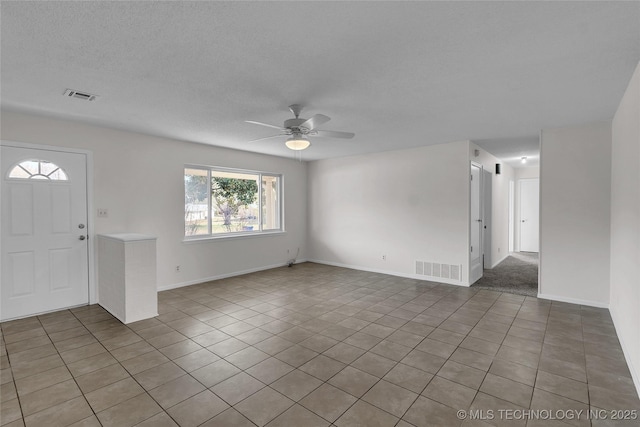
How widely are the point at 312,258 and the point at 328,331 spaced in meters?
4.11

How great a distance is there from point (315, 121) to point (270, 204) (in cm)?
401

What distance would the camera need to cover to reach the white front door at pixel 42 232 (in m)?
3.53

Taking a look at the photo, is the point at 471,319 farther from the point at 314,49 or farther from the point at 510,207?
the point at 510,207

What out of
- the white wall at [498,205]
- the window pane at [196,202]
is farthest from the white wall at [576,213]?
the window pane at [196,202]

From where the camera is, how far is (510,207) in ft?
27.3

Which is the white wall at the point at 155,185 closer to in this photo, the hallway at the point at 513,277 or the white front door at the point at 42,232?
the white front door at the point at 42,232

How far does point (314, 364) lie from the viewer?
102 inches

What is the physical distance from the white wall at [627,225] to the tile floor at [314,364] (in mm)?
239

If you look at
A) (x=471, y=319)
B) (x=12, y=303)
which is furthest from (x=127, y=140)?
(x=471, y=319)

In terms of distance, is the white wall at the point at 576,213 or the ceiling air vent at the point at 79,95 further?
the white wall at the point at 576,213

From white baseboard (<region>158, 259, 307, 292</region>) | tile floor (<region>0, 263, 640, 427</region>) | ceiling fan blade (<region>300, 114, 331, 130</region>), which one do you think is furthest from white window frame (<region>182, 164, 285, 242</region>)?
ceiling fan blade (<region>300, 114, 331, 130</region>)

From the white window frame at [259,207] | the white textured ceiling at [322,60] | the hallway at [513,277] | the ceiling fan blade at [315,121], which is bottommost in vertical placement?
the hallway at [513,277]

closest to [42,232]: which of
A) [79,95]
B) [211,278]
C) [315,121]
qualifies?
[79,95]

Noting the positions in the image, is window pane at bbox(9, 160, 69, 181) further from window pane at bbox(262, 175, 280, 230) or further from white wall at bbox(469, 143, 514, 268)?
white wall at bbox(469, 143, 514, 268)
